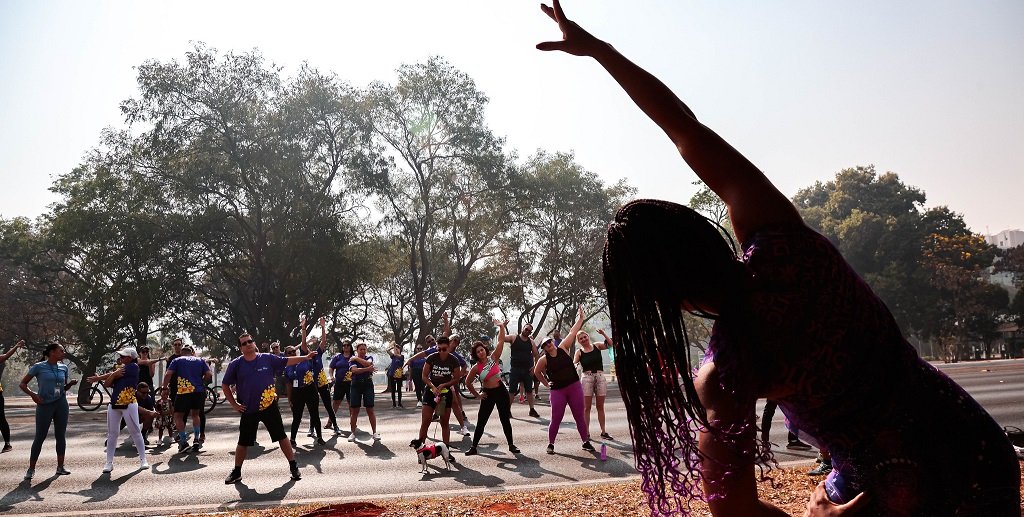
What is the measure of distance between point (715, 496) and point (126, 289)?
3446cm

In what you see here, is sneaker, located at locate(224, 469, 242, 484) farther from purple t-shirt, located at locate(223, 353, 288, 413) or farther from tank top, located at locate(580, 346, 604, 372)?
tank top, located at locate(580, 346, 604, 372)

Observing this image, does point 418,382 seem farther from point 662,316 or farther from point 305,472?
point 662,316

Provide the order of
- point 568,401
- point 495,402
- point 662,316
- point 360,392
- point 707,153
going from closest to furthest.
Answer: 1. point 662,316
2. point 707,153
3. point 568,401
4. point 495,402
5. point 360,392

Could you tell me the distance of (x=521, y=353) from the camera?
2038 centimetres

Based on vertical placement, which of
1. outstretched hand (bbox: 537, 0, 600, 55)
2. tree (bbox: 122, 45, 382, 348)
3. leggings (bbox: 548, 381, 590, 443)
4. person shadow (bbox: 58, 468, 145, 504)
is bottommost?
person shadow (bbox: 58, 468, 145, 504)

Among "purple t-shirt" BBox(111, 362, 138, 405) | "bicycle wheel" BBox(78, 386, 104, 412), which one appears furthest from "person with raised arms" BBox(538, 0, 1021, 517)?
"bicycle wheel" BBox(78, 386, 104, 412)

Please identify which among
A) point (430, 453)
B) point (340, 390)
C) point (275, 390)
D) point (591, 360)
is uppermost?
point (591, 360)

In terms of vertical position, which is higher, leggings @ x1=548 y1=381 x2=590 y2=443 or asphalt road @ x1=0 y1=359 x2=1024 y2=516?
leggings @ x1=548 y1=381 x2=590 y2=443

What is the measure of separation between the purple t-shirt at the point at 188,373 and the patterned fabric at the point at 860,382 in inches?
623

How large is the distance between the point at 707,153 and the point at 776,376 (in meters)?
0.54

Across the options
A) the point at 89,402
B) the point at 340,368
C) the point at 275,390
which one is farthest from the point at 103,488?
the point at 89,402

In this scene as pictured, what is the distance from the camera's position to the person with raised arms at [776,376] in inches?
57.2

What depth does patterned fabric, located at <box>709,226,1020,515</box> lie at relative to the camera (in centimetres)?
145

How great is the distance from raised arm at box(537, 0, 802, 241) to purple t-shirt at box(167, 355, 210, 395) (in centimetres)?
1545
